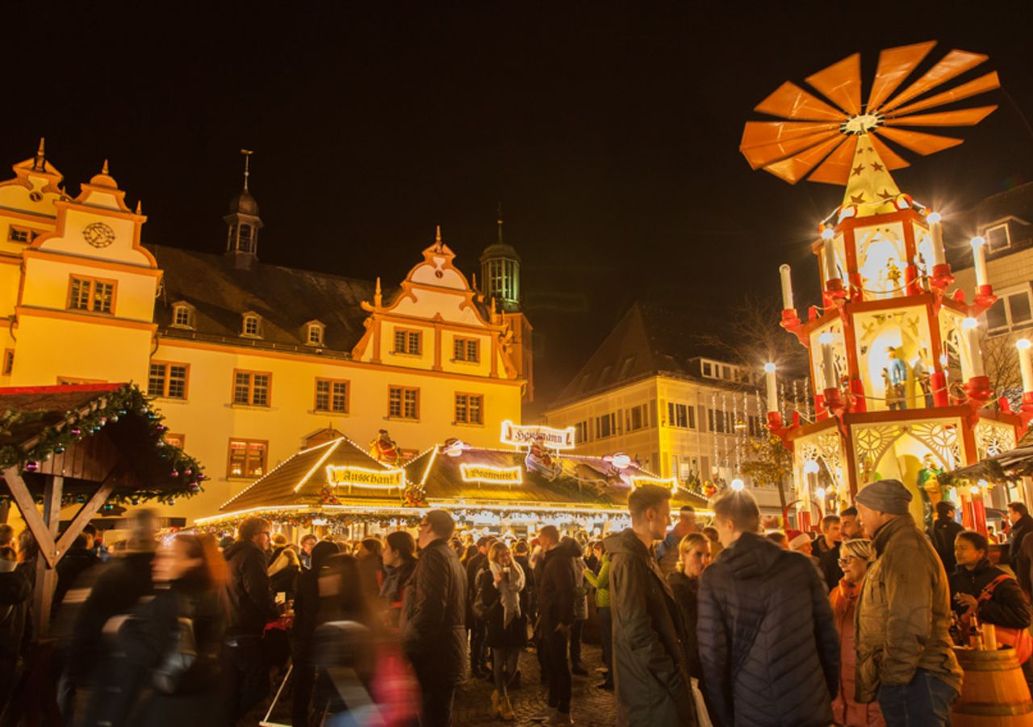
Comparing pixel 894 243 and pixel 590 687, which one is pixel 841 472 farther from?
pixel 590 687

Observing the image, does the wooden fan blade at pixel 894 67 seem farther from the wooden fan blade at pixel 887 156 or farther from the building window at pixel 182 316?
the building window at pixel 182 316

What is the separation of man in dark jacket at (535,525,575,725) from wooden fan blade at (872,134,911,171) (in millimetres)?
12223

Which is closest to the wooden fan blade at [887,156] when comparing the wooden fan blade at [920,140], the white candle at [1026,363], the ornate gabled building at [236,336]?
the wooden fan blade at [920,140]

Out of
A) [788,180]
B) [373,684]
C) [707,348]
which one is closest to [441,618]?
[373,684]

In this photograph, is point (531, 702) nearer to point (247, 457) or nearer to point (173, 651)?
point (173, 651)

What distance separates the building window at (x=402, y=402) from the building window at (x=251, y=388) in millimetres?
5023

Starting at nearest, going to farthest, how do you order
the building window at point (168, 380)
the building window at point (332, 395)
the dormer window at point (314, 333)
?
the building window at point (168, 380) < the building window at point (332, 395) < the dormer window at point (314, 333)

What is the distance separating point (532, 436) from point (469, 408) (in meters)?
12.4

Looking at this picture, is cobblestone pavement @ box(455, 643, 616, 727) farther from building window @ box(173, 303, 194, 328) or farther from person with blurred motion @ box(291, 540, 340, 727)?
building window @ box(173, 303, 194, 328)

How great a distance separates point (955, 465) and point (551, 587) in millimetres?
8253

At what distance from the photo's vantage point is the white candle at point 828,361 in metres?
15.2

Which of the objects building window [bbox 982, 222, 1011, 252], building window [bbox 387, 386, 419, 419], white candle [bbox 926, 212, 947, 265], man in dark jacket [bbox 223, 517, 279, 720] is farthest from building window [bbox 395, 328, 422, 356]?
man in dark jacket [bbox 223, 517, 279, 720]

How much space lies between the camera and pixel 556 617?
928 centimetres

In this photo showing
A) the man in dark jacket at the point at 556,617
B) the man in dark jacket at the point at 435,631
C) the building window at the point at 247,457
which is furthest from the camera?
the building window at the point at 247,457
